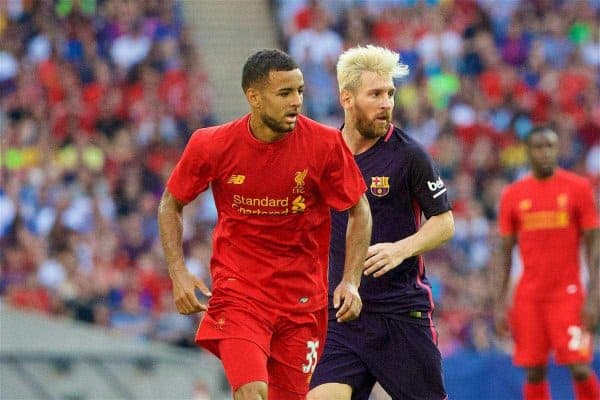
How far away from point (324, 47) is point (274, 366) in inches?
572

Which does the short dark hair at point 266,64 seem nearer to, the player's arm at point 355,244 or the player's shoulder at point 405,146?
the player's arm at point 355,244

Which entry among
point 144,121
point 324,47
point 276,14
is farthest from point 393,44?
point 144,121

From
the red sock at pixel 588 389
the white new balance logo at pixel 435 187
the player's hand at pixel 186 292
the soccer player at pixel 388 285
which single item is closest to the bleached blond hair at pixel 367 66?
the soccer player at pixel 388 285

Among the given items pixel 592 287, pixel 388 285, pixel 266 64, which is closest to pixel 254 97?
pixel 266 64

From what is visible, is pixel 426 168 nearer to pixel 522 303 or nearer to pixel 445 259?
pixel 522 303

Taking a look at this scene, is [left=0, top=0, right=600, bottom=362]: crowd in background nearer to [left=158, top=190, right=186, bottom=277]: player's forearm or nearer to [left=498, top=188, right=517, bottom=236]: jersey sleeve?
[left=498, top=188, right=517, bottom=236]: jersey sleeve

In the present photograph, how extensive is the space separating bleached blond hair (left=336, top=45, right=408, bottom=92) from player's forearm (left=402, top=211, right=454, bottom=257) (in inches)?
35.8

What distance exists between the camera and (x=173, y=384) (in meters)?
15.6

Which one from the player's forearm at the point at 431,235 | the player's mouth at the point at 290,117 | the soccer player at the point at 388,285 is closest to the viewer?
the player's mouth at the point at 290,117

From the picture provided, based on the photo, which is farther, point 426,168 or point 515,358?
point 515,358

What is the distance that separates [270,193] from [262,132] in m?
0.34

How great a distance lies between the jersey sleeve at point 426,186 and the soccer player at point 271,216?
2.14ft

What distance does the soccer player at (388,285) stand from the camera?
846cm

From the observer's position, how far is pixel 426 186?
846 cm
